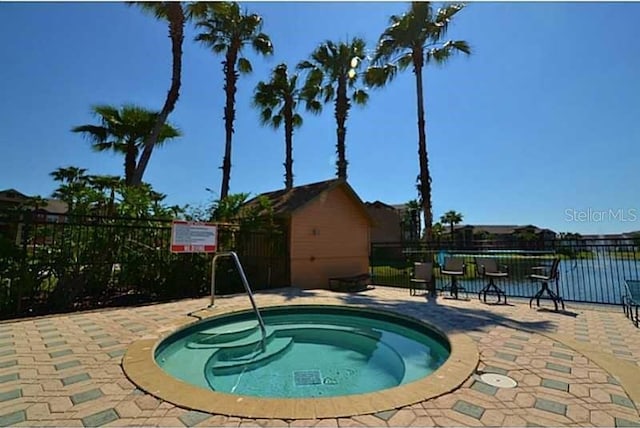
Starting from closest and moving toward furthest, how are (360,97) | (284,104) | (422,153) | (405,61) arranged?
(422,153)
(405,61)
(360,97)
(284,104)

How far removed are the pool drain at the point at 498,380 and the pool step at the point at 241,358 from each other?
291 centimetres

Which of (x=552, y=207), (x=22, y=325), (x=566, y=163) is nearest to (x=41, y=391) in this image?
(x=22, y=325)

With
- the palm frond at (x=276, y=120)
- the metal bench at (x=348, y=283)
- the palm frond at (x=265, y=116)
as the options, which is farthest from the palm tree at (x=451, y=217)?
the metal bench at (x=348, y=283)

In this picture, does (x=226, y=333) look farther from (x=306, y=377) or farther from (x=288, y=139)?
(x=288, y=139)

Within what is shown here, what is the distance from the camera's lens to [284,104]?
58.4 ft

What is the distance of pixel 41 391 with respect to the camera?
2885 mm

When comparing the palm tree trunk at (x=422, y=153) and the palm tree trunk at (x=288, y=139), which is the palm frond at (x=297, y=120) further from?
the palm tree trunk at (x=422, y=153)

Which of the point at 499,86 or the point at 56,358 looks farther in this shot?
the point at 499,86

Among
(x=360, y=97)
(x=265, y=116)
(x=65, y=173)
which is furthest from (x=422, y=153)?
(x=65, y=173)

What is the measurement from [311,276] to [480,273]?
5051mm

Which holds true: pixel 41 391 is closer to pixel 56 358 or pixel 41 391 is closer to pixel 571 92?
pixel 56 358

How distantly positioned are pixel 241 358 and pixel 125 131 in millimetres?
10275

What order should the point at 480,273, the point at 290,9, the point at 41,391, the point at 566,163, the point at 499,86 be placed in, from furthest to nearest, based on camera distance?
the point at 566,163
the point at 499,86
the point at 290,9
the point at 480,273
the point at 41,391

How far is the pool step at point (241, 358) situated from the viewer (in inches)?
172
